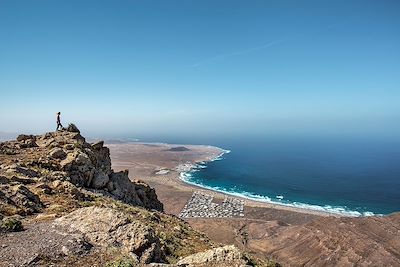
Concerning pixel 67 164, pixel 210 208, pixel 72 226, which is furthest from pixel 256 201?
pixel 72 226

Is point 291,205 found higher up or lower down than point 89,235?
lower down

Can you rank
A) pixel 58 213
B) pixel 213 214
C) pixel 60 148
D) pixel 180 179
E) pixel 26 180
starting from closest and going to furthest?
pixel 58 213 < pixel 26 180 < pixel 60 148 < pixel 213 214 < pixel 180 179

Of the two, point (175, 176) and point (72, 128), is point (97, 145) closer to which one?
point (72, 128)

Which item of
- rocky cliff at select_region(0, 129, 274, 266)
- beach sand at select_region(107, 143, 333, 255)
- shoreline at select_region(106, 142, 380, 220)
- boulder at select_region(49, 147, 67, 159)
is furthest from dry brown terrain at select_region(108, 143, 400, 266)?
boulder at select_region(49, 147, 67, 159)

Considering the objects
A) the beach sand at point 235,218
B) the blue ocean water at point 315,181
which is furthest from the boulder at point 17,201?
the blue ocean water at point 315,181

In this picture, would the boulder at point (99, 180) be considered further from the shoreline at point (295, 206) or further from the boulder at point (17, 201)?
the shoreline at point (295, 206)

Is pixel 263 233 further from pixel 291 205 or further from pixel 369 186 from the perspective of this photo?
pixel 369 186

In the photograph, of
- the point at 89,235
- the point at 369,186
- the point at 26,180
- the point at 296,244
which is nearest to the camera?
the point at 89,235

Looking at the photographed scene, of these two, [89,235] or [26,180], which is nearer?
[89,235]

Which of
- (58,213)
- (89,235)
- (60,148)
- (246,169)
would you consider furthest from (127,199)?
(246,169)
